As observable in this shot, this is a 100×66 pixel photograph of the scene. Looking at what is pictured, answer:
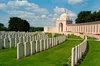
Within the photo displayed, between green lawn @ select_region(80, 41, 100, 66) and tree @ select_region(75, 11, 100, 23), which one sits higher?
tree @ select_region(75, 11, 100, 23)

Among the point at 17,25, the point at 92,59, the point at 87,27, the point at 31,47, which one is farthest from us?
the point at 17,25

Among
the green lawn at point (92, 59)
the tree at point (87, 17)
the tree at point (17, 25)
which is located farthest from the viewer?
the tree at point (17, 25)

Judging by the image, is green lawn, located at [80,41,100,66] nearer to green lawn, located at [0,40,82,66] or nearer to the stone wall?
green lawn, located at [0,40,82,66]

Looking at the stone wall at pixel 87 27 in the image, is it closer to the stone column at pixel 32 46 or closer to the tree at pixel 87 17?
the tree at pixel 87 17

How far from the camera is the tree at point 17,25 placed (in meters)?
77.2

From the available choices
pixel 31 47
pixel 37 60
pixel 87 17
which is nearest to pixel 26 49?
pixel 31 47

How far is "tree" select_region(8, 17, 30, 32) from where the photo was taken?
7719 centimetres

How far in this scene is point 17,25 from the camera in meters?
78.7

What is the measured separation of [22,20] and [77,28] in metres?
26.1

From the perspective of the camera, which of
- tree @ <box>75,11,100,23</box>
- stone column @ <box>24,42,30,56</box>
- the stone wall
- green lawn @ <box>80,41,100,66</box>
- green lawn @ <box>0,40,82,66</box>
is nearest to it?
green lawn @ <box>0,40,82,66</box>

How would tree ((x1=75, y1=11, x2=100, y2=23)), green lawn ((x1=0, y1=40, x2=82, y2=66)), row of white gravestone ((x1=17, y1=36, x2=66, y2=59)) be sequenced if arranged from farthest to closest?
tree ((x1=75, y1=11, x2=100, y2=23)) < row of white gravestone ((x1=17, y1=36, x2=66, y2=59)) < green lawn ((x1=0, y1=40, x2=82, y2=66))

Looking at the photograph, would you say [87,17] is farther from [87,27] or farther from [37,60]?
[37,60]

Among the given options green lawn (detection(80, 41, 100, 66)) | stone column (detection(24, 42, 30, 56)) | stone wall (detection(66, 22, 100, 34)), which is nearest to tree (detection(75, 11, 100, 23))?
stone wall (detection(66, 22, 100, 34))

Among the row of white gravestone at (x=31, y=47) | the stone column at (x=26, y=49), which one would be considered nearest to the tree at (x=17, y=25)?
the row of white gravestone at (x=31, y=47)
